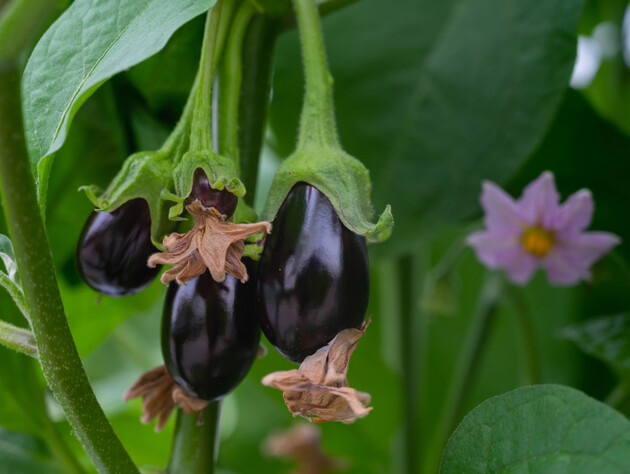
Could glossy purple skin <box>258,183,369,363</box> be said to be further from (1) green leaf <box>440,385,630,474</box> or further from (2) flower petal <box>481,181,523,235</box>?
(2) flower petal <box>481,181,523,235</box>

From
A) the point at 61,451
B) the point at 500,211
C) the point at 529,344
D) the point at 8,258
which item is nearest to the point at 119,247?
the point at 8,258

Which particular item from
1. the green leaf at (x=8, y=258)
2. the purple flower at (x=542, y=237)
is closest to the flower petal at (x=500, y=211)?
the purple flower at (x=542, y=237)

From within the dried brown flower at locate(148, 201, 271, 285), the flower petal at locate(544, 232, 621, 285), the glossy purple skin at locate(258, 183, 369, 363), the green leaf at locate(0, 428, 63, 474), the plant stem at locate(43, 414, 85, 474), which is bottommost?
the flower petal at locate(544, 232, 621, 285)

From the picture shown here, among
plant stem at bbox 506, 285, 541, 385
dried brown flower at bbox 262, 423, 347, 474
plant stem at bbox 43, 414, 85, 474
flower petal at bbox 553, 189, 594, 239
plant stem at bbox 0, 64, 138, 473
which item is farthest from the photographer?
dried brown flower at bbox 262, 423, 347, 474

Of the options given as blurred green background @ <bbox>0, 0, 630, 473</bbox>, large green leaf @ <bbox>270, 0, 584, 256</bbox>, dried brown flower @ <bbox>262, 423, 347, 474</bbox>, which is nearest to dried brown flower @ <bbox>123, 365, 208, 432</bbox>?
blurred green background @ <bbox>0, 0, 630, 473</bbox>

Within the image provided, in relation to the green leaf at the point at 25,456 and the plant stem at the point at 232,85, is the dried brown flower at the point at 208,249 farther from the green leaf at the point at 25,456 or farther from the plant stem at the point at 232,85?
the green leaf at the point at 25,456

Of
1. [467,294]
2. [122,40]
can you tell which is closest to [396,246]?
[122,40]
